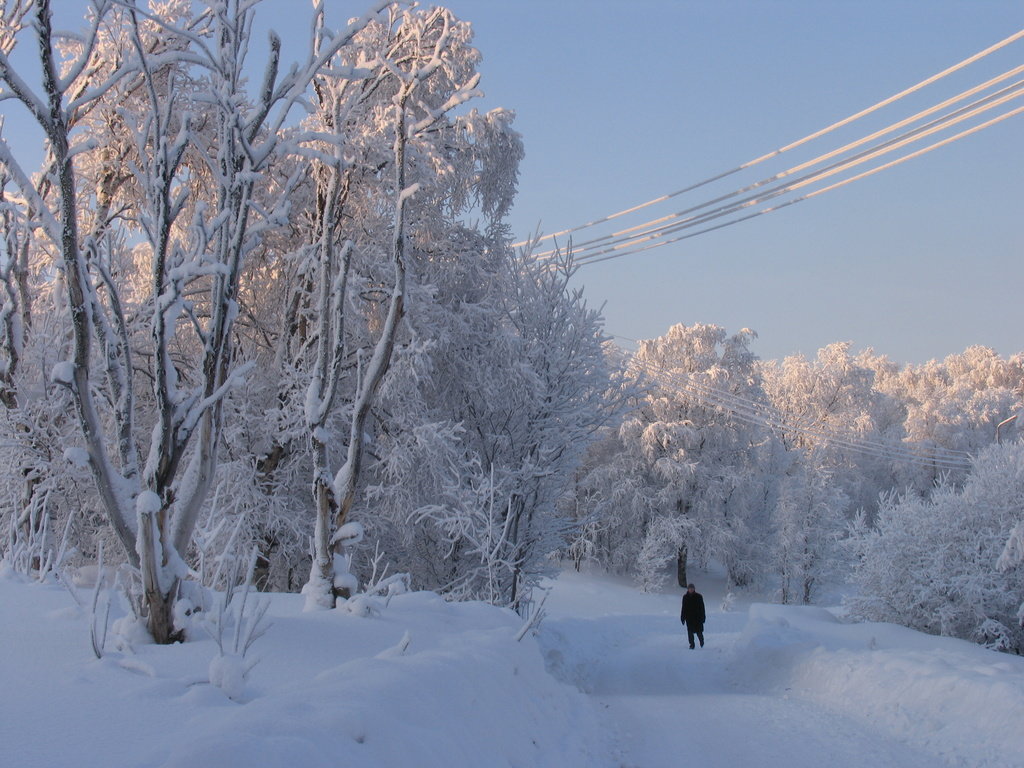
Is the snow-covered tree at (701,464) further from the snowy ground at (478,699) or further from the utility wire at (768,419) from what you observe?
the snowy ground at (478,699)

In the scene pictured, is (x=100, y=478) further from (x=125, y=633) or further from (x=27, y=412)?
(x=27, y=412)

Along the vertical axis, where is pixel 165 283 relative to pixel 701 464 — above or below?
above

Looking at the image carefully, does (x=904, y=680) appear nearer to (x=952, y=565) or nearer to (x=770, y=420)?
(x=952, y=565)

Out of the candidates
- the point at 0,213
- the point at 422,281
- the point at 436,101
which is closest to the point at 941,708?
the point at 422,281

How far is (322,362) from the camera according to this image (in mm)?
6738

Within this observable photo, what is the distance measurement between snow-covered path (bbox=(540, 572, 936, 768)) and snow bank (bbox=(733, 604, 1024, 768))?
1.00 ft

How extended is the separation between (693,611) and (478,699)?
35.8 ft

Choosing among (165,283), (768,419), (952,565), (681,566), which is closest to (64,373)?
(165,283)

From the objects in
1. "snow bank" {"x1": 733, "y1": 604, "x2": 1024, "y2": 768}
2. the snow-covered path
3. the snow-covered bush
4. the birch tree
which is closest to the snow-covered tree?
the snow-covered path

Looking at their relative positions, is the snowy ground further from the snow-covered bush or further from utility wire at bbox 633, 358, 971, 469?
utility wire at bbox 633, 358, 971, 469

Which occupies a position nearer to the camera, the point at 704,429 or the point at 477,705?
the point at 477,705

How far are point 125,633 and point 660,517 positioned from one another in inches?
1113

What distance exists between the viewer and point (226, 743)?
2654mm

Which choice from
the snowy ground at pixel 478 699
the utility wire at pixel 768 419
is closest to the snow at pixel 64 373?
the snowy ground at pixel 478 699
